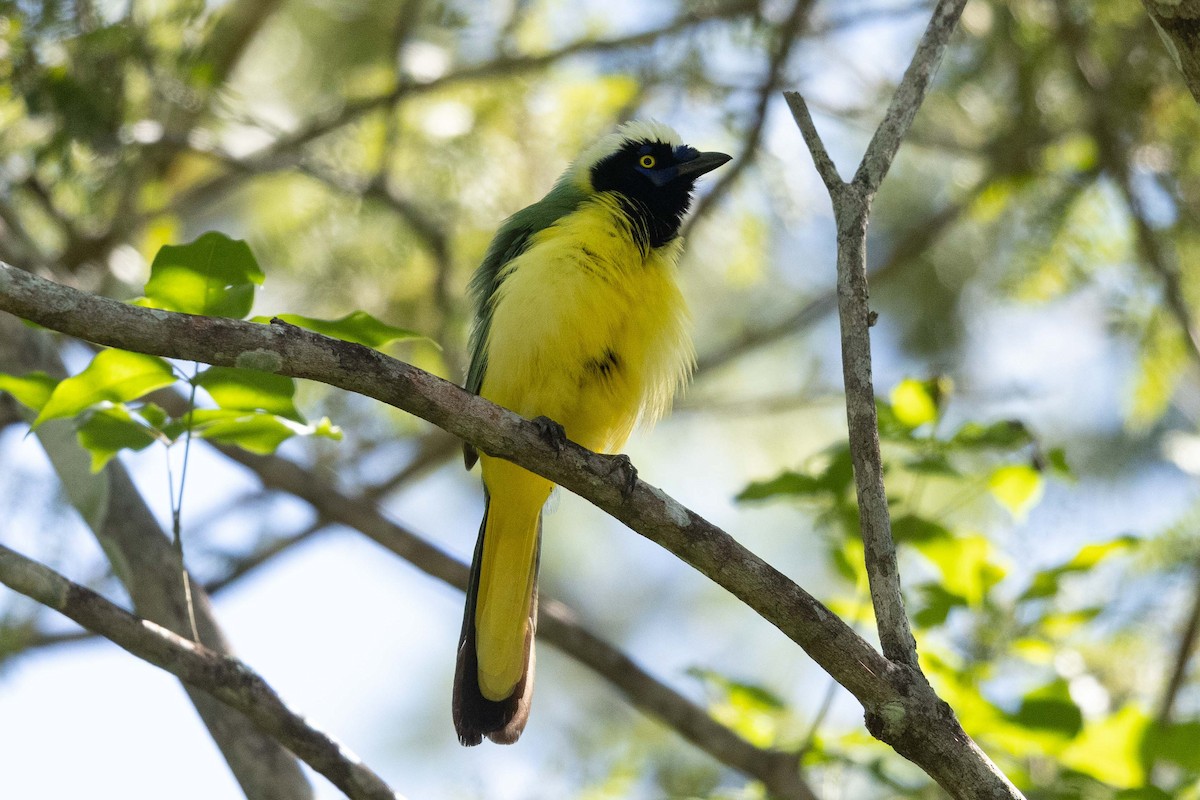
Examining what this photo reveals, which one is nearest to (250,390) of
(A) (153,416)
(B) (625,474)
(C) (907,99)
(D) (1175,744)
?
(A) (153,416)

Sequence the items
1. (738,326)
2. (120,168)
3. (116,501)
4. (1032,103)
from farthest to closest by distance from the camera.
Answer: (738,326), (1032,103), (120,168), (116,501)

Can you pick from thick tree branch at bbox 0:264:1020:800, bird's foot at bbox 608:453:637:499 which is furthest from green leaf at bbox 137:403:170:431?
bird's foot at bbox 608:453:637:499

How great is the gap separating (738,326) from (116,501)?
14.0ft

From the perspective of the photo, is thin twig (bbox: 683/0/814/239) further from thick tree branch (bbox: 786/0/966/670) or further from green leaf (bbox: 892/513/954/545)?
green leaf (bbox: 892/513/954/545)

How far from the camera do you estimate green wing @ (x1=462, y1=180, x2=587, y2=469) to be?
4.18 metres

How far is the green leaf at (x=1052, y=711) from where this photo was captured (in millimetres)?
3037

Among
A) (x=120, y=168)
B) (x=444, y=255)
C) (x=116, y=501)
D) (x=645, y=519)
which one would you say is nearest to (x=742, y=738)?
(x=645, y=519)

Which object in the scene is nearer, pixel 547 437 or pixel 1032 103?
pixel 547 437

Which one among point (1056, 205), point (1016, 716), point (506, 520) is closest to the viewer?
point (1016, 716)

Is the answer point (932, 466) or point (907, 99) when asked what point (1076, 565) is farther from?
point (907, 99)

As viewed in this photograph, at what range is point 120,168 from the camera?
468 centimetres

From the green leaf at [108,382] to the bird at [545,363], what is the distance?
1.37 metres

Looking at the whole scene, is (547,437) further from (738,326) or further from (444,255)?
(738,326)

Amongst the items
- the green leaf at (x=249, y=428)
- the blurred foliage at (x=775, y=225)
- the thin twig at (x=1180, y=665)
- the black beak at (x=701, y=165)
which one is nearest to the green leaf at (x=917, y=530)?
the blurred foliage at (x=775, y=225)
